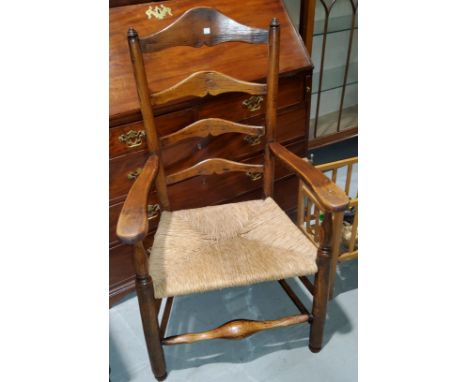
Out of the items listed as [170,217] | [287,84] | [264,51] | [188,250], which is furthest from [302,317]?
[264,51]

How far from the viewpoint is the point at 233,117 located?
Result: 168cm

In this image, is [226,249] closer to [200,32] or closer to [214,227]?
[214,227]

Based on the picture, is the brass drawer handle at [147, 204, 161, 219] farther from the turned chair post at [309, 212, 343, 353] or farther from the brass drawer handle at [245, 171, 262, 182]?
the turned chair post at [309, 212, 343, 353]

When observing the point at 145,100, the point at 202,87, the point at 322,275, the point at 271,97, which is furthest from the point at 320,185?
the point at 145,100

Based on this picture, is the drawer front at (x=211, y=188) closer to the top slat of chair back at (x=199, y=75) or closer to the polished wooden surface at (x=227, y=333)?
the top slat of chair back at (x=199, y=75)

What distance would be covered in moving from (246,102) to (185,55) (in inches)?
12.8

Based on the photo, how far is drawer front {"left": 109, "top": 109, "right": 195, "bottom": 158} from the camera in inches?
55.9

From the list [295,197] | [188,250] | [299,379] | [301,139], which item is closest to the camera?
[188,250]

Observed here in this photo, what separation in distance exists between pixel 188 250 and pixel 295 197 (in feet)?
3.28

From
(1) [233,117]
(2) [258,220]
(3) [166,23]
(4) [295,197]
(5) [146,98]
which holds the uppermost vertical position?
(3) [166,23]

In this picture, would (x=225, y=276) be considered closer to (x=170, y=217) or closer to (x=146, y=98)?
(x=170, y=217)

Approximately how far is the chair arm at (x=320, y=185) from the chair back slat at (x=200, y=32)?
0.45 meters

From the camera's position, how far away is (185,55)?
5.18 ft

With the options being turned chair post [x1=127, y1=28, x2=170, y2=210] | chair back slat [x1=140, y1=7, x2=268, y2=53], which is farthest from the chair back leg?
chair back slat [x1=140, y1=7, x2=268, y2=53]
